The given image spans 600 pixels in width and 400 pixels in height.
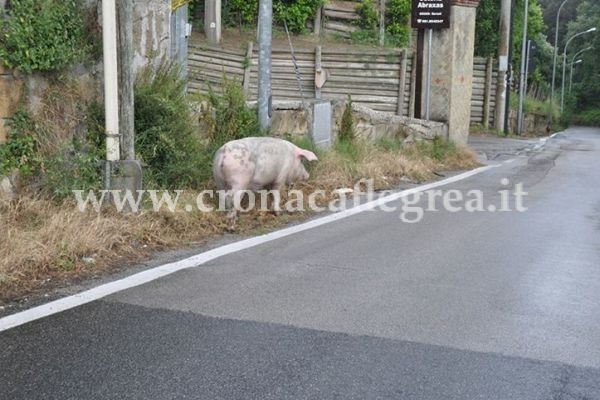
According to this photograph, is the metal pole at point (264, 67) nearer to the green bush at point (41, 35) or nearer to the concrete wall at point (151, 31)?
the concrete wall at point (151, 31)

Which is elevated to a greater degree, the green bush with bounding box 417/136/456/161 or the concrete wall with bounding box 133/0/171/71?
the concrete wall with bounding box 133/0/171/71

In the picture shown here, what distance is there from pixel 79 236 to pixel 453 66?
11513 mm

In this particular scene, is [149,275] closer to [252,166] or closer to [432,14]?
[252,166]

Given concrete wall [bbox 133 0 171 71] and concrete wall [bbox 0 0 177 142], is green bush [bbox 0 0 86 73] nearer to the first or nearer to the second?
concrete wall [bbox 0 0 177 142]

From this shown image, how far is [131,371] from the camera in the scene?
4211 mm

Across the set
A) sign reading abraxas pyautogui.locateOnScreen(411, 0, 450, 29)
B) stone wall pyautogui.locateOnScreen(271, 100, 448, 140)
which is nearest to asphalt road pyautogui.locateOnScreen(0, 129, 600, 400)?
stone wall pyautogui.locateOnScreen(271, 100, 448, 140)

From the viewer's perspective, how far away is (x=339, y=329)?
5004mm

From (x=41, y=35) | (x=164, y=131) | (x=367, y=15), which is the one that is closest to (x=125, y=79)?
(x=41, y=35)

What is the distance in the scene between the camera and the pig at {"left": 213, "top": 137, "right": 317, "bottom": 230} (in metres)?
7.98

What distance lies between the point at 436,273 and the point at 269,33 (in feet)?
17.4

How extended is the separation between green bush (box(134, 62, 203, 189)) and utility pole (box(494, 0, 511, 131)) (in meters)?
22.4

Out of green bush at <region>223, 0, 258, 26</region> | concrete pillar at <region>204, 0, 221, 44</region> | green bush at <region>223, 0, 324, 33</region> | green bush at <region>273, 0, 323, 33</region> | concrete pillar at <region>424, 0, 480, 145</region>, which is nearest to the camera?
concrete pillar at <region>424, 0, 480, 145</region>

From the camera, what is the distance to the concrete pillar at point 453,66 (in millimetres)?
16125

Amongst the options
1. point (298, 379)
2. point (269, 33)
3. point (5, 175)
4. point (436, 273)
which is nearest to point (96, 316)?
point (298, 379)
